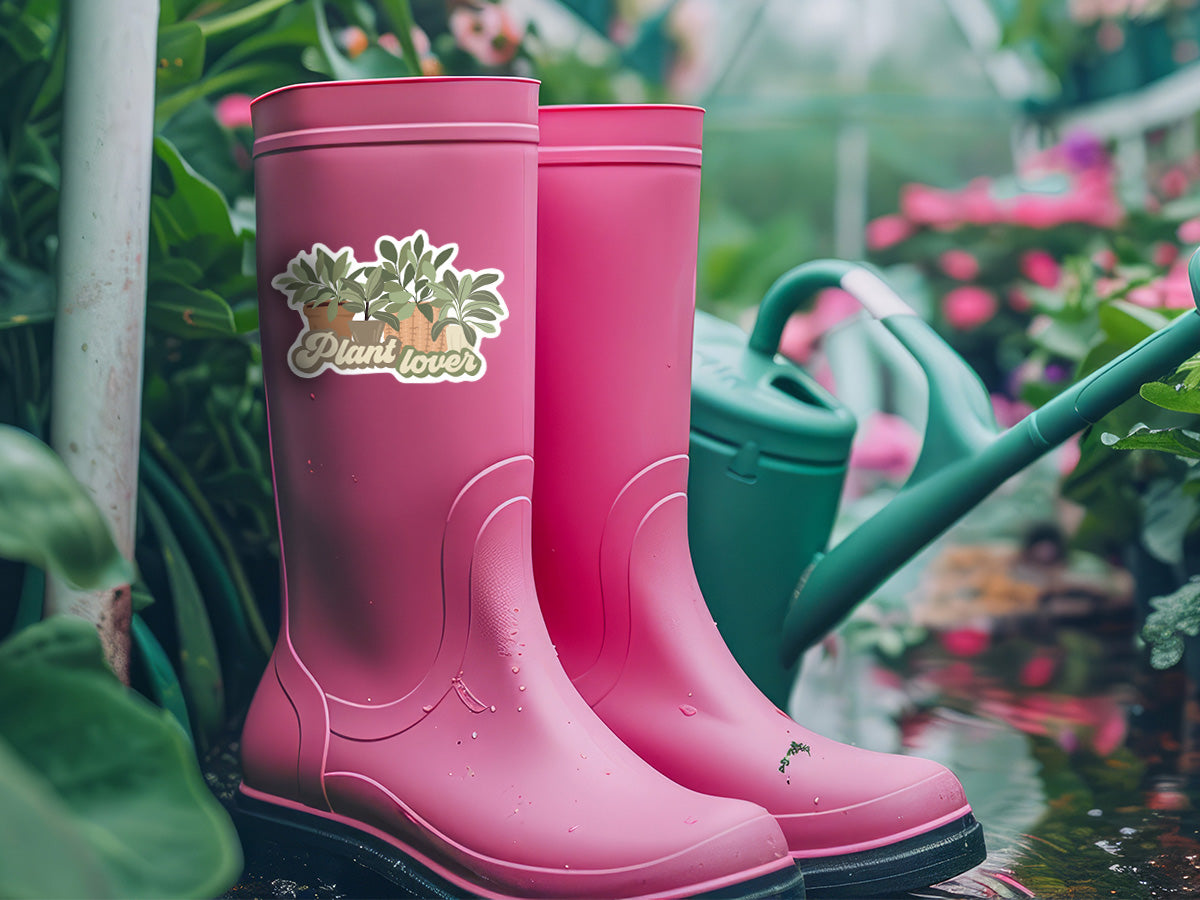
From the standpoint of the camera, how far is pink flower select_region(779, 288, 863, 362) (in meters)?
2.29

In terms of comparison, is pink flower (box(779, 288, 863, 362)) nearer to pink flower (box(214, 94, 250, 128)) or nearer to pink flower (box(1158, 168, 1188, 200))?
pink flower (box(1158, 168, 1188, 200))

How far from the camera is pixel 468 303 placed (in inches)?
28.8

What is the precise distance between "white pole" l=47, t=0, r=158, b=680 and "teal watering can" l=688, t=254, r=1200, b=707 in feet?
1.55

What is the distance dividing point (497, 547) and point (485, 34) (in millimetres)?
1040

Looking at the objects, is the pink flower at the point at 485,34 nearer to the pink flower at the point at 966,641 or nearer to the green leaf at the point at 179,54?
the green leaf at the point at 179,54

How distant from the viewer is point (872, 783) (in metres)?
0.76

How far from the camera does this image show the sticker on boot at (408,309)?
0.73 m

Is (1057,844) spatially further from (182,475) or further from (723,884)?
(182,475)

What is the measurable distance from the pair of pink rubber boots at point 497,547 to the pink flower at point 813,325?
141 centimetres

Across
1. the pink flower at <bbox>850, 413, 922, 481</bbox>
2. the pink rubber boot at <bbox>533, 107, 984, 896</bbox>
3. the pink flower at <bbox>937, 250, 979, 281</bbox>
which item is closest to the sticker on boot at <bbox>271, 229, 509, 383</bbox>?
the pink rubber boot at <bbox>533, 107, 984, 896</bbox>

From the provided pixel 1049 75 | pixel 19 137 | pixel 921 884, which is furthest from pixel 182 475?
pixel 1049 75

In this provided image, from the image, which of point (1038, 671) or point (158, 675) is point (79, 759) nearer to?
point (158, 675)

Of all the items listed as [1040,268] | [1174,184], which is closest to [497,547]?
[1040,268]

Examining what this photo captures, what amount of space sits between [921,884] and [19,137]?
902mm
